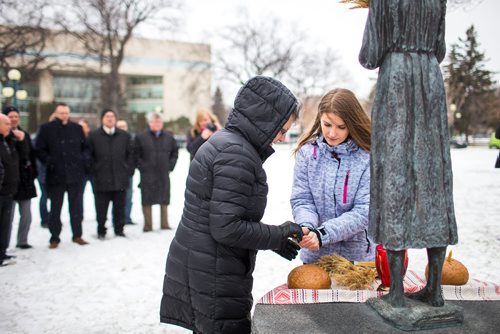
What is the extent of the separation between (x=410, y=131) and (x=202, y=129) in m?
5.99

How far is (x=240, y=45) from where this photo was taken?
38.6 metres

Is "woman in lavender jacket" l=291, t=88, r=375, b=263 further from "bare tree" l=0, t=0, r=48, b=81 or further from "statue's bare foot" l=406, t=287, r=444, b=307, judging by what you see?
"bare tree" l=0, t=0, r=48, b=81

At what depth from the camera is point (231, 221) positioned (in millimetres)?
1868

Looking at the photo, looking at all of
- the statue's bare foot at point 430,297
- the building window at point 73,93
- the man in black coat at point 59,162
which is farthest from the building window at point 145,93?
the statue's bare foot at point 430,297

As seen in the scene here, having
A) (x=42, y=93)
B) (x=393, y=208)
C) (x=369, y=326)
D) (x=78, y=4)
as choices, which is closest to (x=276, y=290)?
(x=369, y=326)

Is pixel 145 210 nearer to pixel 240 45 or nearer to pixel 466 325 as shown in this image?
pixel 466 325

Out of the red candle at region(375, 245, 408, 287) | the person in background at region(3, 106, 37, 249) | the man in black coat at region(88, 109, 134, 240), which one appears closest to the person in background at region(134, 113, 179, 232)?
the man in black coat at region(88, 109, 134, 240)

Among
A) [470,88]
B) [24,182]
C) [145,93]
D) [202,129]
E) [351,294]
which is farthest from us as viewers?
[145,93]

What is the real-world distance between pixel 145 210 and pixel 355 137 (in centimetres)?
578

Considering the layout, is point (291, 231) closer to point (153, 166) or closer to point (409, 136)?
point (409, 136)

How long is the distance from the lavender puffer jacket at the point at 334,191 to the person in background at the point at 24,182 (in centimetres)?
498

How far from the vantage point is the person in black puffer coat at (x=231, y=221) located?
1901mm

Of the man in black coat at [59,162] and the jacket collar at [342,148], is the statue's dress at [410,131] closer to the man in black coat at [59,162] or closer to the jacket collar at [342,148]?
the jacket collar at [342,148]

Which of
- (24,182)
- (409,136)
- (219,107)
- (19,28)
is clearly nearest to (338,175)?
(409,136)
